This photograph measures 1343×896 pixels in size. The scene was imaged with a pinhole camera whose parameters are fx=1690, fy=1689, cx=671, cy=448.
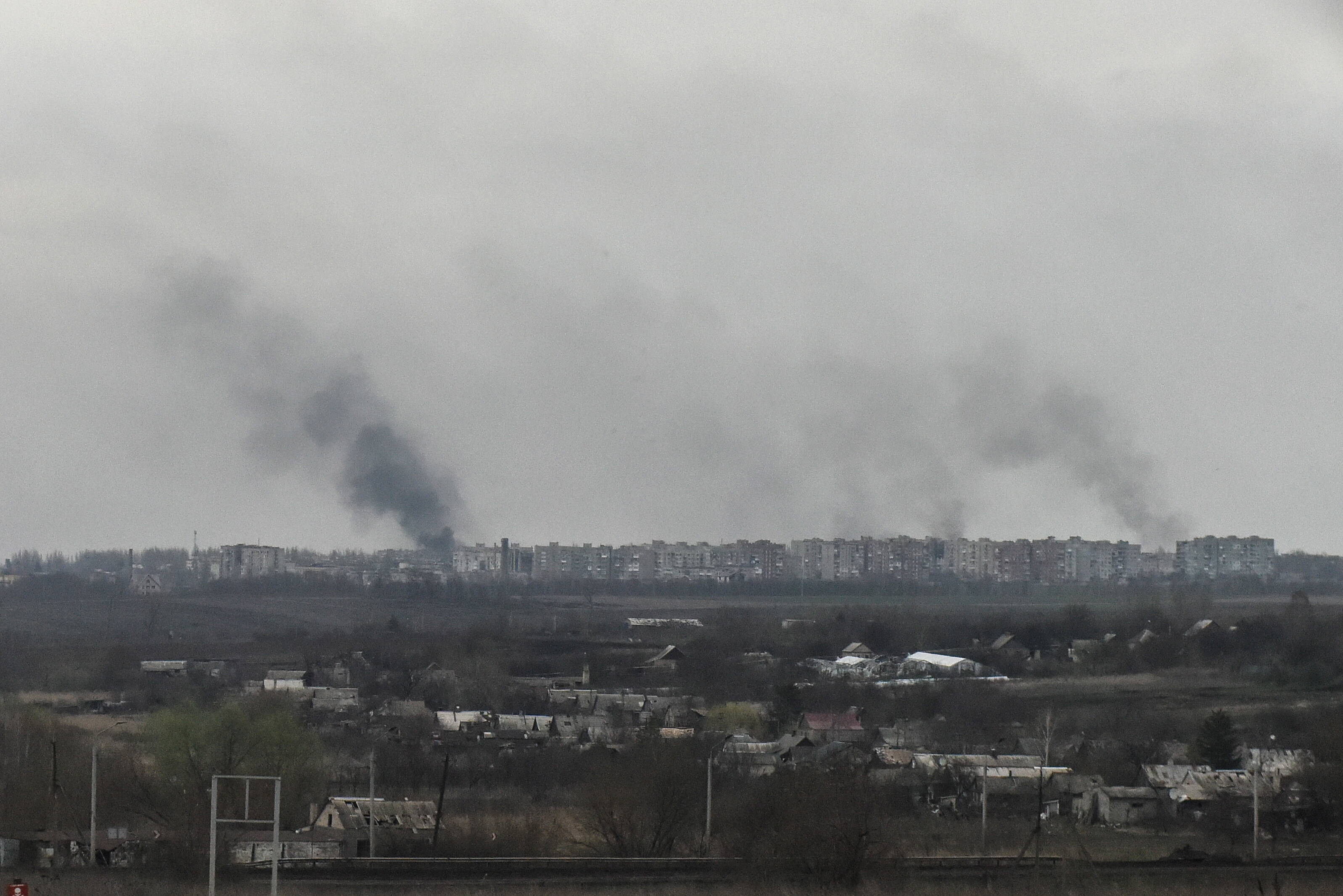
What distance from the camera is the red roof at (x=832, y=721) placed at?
37969mm

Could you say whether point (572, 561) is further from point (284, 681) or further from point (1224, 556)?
point (284, 681)

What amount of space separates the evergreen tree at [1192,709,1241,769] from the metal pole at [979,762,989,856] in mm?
5824

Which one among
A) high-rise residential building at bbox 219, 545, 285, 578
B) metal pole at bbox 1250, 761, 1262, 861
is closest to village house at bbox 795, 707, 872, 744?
metal pole at bbox 1250, 761, 1262, 861

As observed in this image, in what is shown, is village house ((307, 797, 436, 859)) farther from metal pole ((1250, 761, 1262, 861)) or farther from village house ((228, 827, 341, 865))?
metal pole ((1250, 761, 1262, 861))

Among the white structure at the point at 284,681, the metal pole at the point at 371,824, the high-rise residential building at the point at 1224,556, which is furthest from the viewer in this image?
the high-rise residential building at the point at 1224,556

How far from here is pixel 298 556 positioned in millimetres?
135750

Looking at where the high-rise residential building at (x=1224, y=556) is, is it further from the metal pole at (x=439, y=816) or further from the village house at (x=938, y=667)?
the metal pole at (x=439, y=816)

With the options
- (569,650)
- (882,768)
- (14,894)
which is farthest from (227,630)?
(14,894)

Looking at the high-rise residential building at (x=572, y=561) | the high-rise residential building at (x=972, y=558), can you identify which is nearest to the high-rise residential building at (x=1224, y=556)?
the high-rise residential building at (x=972, y=558)

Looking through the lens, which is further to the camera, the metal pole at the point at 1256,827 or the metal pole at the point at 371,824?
the metal pole at the point at 1256,827

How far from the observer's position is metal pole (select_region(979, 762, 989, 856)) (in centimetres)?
2253

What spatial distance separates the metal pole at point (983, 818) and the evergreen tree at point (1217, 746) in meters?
5.82

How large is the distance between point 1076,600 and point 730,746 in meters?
67.9

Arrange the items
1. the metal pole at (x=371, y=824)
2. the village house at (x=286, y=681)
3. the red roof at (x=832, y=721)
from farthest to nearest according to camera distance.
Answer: the village house at (x=286, y=681), the red roof at (x=832, y=721), the metal pole at (x=371, y=824)
